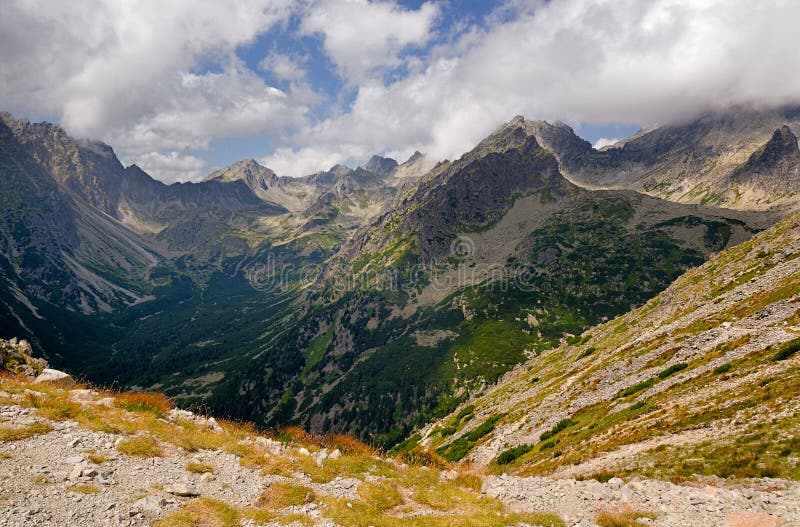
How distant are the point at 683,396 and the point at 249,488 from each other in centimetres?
3524

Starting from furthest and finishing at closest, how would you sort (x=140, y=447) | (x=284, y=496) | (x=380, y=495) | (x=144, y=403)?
(x=144, y=403) → (x=380, y=495) → (x=140, y=447) → (x=284, y=496)

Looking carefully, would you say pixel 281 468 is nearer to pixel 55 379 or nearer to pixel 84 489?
pixel 84 489

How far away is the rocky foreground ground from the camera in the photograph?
590 inches

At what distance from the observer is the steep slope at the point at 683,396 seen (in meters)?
23.4

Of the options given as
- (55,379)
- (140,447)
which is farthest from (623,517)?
(55,379)

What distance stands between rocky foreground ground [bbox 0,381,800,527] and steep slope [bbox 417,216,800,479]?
12.9 feet

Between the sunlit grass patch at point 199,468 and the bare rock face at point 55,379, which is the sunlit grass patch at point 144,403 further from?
the sunlit grass patch at point 199,468

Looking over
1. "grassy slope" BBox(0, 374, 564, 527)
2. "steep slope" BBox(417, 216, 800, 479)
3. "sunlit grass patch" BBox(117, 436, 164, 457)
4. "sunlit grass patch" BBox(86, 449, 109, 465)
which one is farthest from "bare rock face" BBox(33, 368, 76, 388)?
"steep slope" BBox(417, 216, 800, 479)

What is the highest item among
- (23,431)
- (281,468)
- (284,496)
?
(23,431)

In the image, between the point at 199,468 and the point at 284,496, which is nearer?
the point at 284,496

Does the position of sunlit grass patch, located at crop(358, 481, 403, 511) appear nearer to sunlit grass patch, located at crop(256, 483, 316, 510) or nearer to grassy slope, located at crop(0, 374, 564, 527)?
grassy slope, located at crop(0, 374, 564, 527)

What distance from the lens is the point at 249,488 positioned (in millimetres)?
18609

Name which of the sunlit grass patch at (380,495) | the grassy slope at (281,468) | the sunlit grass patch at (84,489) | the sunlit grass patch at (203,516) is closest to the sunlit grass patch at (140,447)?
the grassy slope at (281,468)

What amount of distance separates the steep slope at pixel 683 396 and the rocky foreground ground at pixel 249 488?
3946 mm
